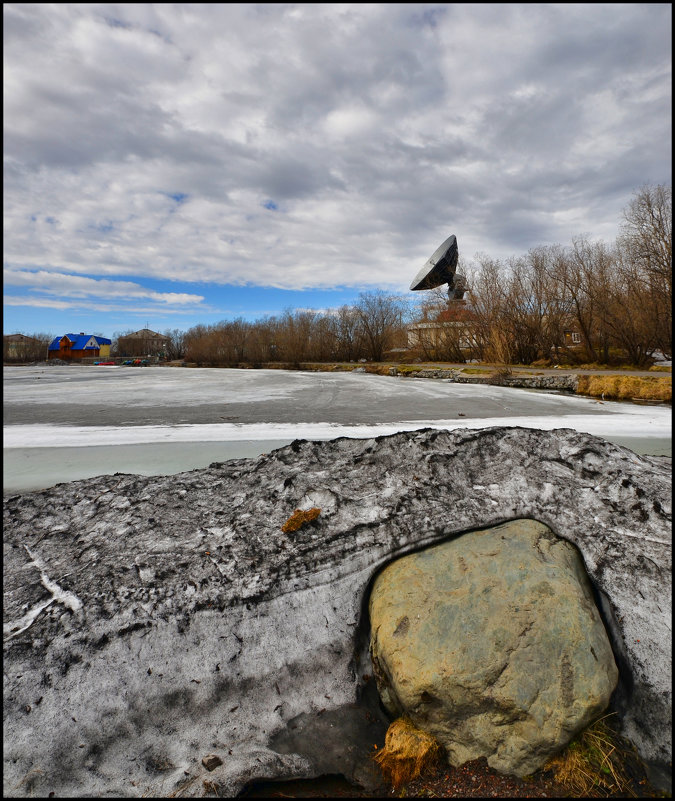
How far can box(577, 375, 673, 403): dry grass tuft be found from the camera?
185 inches

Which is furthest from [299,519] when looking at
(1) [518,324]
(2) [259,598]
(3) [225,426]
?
(1) [518,324]

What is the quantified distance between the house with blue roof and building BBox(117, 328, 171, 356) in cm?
51

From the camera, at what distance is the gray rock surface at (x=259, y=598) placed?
1735 millimetres

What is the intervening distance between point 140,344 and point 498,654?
681 centimetres

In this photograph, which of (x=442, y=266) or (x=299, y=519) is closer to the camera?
(x=299, y=519)

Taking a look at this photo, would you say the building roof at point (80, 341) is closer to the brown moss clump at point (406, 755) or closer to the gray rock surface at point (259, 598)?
the gray rock surface at point (259, 598)

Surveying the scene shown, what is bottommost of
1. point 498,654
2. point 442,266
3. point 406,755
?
point 406,755

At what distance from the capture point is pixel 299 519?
2406 mm

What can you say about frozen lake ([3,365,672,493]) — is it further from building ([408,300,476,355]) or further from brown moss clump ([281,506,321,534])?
building ([408,300,476,355])

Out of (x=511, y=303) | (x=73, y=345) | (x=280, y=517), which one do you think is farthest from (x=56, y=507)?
(x=511, y=303)

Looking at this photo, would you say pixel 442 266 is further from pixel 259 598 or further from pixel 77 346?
pixel 259 598

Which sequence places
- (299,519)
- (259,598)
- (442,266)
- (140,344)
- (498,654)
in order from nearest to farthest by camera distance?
(498,654), (259,598), (299,519), (140,344), (442,266)

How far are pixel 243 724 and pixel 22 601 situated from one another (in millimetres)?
1263

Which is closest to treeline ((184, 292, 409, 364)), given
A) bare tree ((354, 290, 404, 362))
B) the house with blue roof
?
bare tree ((354, 290, 404, 362))
